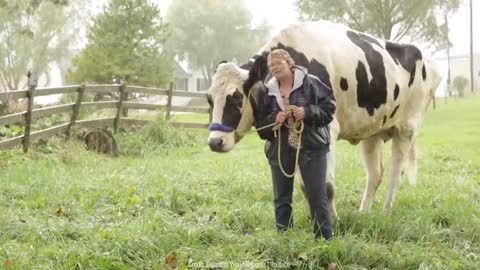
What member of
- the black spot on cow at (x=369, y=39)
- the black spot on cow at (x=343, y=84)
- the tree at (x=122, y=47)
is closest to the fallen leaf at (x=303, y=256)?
the black spot on cow at (x=343, y=84)

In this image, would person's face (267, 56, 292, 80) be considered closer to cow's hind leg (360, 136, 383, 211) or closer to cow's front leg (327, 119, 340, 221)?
cow's front leg (327, 119, 340, 221)

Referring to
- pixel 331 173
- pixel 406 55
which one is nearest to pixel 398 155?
pixel 406 55

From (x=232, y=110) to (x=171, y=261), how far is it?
1.20 metres

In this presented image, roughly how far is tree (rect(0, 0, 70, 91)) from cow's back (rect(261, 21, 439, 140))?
35.8 meters

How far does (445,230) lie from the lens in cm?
459

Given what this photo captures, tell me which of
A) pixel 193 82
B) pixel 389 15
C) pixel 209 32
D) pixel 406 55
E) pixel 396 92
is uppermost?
pixel 209 32

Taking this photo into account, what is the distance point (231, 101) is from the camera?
4.15m

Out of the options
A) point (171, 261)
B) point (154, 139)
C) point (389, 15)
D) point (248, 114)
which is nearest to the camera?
point (171, 261)

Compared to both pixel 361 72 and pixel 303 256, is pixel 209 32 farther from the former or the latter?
pixel 303 256

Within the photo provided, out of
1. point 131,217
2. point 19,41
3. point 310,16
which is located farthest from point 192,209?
point 19,41

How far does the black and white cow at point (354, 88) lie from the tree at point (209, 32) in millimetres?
37944

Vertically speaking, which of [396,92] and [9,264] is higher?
[396,92]

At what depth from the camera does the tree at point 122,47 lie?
69.9 feet

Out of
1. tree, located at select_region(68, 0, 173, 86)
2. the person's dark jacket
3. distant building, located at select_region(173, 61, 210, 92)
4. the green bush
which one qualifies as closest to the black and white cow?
the person's dark jacket
